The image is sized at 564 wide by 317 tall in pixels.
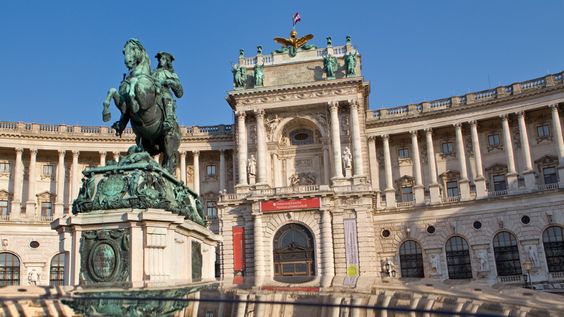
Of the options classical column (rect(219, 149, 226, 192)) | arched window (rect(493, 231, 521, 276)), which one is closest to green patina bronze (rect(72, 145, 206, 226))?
arched window (rect(493, 231, 521, 276))

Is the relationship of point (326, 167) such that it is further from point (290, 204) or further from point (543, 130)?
point (543, 130)

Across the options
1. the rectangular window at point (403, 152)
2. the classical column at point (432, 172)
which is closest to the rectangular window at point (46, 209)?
Answer: the rectangular window at point (403, 152)

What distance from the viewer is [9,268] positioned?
2072 inches

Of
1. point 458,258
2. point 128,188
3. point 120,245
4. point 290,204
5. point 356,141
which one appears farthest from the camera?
point 356,141

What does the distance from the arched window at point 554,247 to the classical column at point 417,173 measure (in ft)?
35.9

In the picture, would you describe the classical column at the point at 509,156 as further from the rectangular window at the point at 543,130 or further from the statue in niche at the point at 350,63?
the statue in niche at the point at 350,63

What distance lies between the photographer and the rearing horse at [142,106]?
42.2 feet

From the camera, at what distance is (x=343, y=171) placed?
52.1 metres

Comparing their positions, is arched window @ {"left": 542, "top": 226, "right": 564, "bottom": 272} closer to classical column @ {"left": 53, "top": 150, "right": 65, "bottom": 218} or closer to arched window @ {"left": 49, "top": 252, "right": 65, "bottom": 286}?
→ arched window @ {"left": 49, "top": 252, "right": 65, "bottom": 286}

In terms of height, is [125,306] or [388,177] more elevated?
[388,177]

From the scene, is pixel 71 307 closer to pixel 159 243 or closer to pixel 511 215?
pixel 159 243

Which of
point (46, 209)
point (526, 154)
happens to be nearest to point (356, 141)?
point (526, 154)

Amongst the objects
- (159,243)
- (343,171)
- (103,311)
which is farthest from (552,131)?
(103,311)

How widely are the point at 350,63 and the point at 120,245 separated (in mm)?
45121
